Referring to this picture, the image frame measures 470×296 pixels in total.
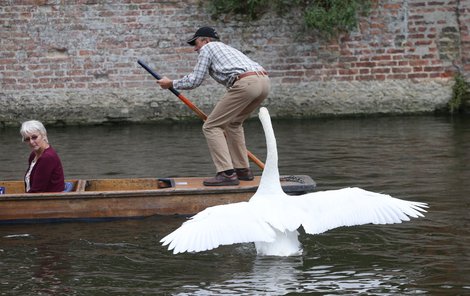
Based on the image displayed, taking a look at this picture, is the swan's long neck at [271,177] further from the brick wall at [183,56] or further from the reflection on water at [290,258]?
the brick wall at [183,56]

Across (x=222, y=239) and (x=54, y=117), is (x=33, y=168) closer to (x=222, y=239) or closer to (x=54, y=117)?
(x=222, y=239)

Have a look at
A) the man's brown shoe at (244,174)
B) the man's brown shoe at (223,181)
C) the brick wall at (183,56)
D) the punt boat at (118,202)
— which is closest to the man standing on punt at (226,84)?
the man's brown shoe at (223,181)

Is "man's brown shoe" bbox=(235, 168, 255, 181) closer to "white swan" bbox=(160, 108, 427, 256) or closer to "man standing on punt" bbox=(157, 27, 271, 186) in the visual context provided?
"man standing on punt" bbox=(157, 27, 271, 186)

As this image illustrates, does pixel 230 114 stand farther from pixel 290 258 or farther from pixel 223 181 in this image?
pixel 290 258

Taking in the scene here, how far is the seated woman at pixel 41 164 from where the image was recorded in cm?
856

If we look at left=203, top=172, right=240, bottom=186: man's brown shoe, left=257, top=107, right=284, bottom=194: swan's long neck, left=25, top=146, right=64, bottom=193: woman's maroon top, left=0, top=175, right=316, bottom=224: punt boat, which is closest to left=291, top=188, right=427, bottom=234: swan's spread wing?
left=257, top=107, right=284, bottom=194: swan's long neck

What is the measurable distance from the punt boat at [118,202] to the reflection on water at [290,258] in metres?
0.10

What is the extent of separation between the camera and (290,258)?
6.98 metres

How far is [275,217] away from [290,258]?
403 millimetres

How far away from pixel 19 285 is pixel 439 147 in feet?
22.8

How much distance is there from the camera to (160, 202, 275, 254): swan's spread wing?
651 centimetres

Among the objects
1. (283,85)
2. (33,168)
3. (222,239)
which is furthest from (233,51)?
(283,85)

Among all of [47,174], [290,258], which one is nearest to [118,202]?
[47,174]

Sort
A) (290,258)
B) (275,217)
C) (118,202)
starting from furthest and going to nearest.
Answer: (118,202) → (290,258) → (275,217)
